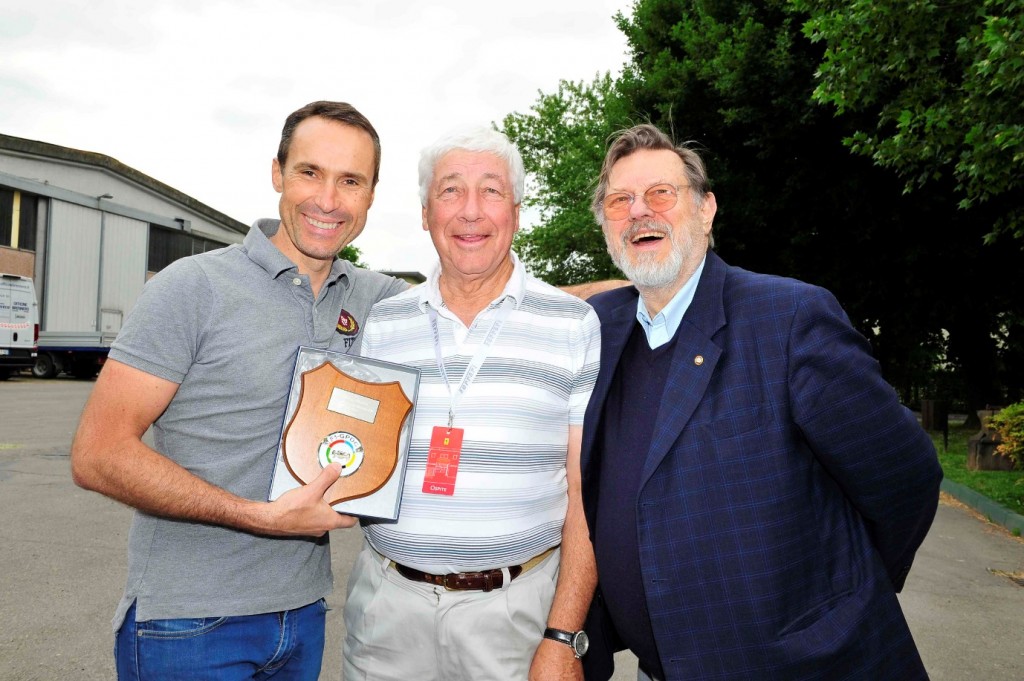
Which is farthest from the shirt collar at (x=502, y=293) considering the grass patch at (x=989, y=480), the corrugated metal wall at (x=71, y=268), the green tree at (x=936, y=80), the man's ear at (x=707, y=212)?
the corrugated metal wall at (x=71, y=268)

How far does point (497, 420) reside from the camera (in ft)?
7.99

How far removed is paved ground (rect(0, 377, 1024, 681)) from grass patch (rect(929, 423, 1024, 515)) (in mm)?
508

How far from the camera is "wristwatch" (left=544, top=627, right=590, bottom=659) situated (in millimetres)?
2396

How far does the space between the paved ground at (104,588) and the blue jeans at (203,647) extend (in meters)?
2.17

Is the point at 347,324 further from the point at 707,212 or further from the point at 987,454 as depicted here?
the point at 987,454

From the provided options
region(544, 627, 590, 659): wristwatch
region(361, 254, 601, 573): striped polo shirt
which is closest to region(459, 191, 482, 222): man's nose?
region(361, 254, 601, 573): striped polo shirt

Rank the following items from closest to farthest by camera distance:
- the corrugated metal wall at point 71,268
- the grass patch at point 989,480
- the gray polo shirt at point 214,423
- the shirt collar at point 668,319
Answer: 1. the gray polo shirt at point 214,423
2. the shirt collar at point 668,319
3. the grass patch at point 989,480
4. the corrugated metal wall at point 71,268

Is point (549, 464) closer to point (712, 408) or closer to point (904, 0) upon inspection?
point (712, 408)

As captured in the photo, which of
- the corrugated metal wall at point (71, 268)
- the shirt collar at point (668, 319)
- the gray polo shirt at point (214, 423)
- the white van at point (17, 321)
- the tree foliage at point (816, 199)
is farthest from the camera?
the corrugated metal wall at point (71, 268)

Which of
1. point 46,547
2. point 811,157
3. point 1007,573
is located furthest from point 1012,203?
point 46,547

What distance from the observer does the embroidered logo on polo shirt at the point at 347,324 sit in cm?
254

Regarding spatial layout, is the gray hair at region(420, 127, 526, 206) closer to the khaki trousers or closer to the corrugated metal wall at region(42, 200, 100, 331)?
the khaki trousers

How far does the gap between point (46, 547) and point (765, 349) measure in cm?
651

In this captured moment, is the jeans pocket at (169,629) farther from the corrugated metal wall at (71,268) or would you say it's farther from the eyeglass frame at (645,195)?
the corrugated metal wall at (71,268)
